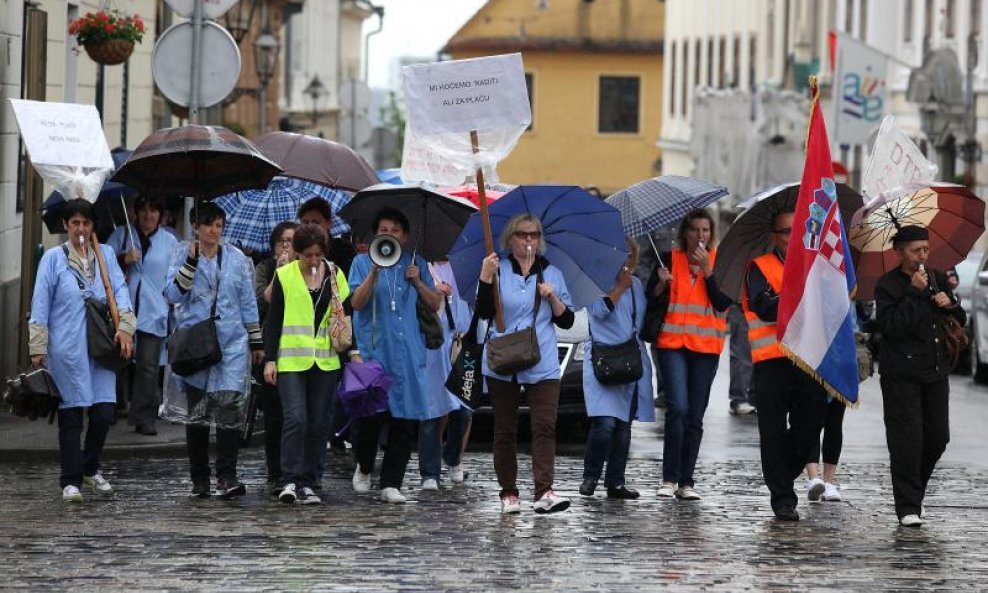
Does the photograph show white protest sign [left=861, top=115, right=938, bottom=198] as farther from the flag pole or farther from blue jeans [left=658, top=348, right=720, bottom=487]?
the flag pole

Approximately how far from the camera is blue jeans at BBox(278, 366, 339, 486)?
12.8 meters

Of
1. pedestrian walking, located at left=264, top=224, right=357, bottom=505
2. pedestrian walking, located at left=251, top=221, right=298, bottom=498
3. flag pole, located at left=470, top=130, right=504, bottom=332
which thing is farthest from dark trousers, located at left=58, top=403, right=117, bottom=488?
flag pole, located at left=470, top=130, right=504, bottom=332

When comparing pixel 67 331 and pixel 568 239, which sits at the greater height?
pixel 568 239

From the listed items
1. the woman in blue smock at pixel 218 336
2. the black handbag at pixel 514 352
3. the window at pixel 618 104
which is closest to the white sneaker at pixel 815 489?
the black handbag at pixel 514 352

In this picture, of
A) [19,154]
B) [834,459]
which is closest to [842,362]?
[834,459]

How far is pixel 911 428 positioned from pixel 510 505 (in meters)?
2.14

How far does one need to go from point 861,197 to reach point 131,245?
5.85m

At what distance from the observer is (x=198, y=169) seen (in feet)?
48.6

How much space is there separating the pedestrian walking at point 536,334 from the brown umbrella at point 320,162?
3.80 m

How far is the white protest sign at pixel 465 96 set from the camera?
1254 centimetres

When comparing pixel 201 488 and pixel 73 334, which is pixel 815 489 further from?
pixel 73 334

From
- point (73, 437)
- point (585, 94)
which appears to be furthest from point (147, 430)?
point (585, 94)

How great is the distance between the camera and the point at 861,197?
13227 millimetres

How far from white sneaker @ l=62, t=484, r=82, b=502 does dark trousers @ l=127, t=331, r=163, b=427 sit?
3575mm
